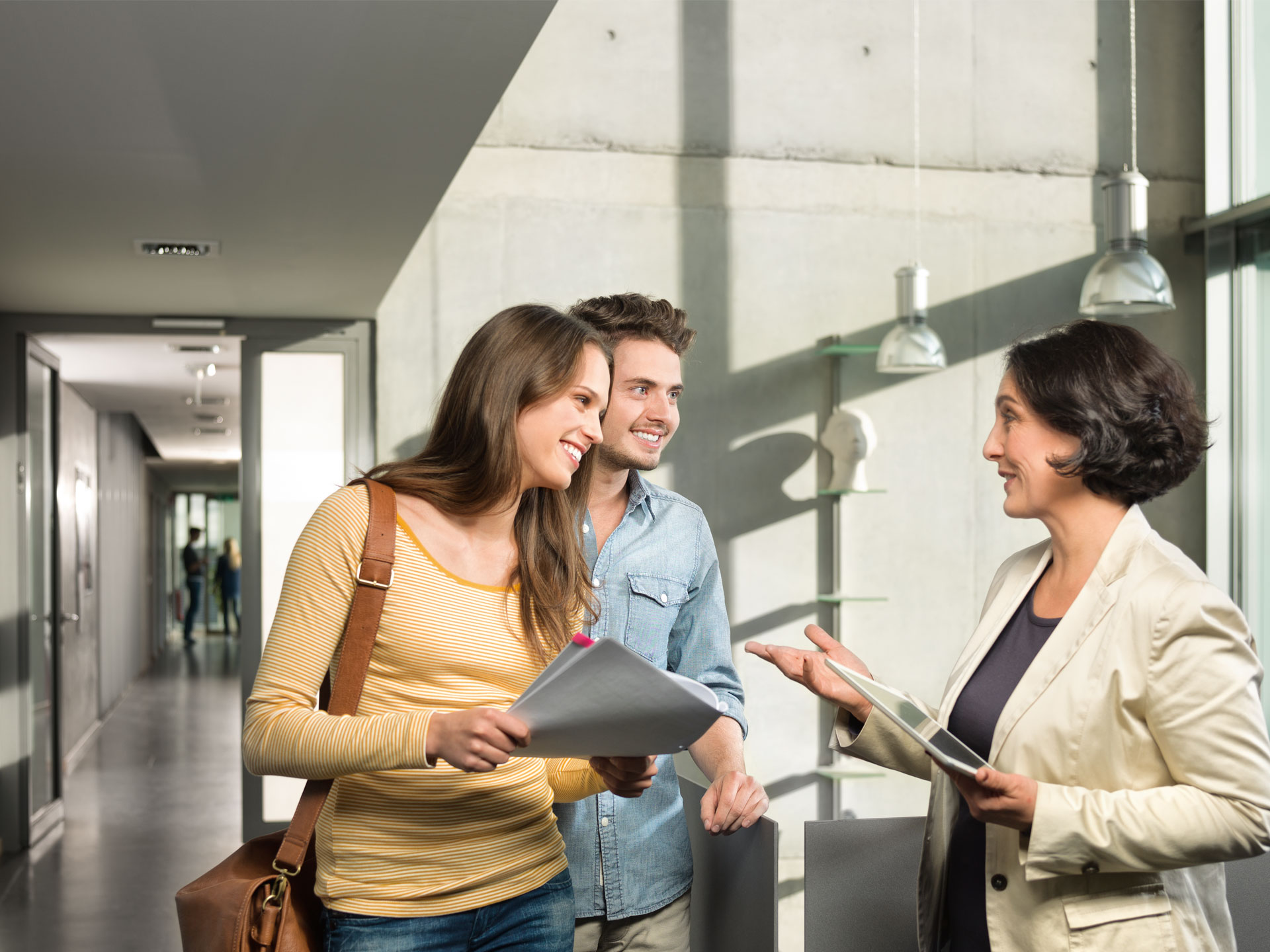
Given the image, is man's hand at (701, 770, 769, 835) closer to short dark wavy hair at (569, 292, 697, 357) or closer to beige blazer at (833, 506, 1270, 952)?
beige blazer at (833, 506, 1270, 952)

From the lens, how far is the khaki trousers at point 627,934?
1.90 metres

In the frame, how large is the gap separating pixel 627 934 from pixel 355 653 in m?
0.77

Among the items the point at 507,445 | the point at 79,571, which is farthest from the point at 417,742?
the point at 79,571

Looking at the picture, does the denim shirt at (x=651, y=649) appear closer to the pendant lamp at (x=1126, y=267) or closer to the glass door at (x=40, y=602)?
the pendant lamp at (x=1126, y=267)

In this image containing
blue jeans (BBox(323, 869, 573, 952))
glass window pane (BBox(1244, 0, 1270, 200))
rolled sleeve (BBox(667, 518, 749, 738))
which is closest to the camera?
blue jeans (BBox(323, 869, 573, 952))

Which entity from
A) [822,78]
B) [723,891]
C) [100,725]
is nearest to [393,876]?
[723,891]

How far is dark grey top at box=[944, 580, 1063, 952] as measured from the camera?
1705mm

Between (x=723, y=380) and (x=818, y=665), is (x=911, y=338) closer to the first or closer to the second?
(x=723, y=380)

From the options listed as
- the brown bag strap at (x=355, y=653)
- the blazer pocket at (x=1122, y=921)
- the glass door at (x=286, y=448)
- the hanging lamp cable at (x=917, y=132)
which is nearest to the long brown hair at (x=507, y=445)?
the brown bag strap at (x=355, y=653)

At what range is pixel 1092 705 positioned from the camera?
5.16 feet

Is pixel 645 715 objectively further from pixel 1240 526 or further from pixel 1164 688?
pixel 1240 526

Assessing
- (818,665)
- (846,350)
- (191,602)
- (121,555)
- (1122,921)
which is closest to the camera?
(1122,921)

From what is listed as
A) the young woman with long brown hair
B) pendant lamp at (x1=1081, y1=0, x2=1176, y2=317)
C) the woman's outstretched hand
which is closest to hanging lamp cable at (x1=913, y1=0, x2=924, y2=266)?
pendant lamp at (x1=1081, y1=0, x2=1176, y2=317)

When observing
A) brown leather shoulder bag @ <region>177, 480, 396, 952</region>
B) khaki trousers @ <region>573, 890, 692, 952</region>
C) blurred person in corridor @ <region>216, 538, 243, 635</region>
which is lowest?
blurred person in corridor @ <region>216, 538, 243, 635</region>
